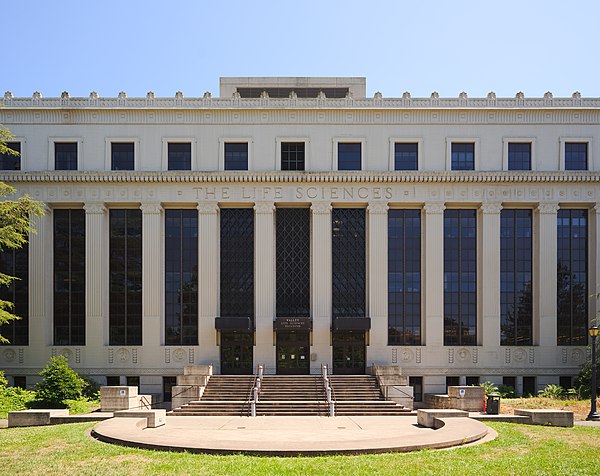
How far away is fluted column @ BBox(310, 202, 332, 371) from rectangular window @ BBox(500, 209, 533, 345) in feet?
38.3

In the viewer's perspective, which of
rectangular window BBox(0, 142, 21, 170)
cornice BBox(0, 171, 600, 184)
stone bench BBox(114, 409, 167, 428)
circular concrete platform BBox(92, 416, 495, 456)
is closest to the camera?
circular concrete platform BBox(92, 416, 495, 456)

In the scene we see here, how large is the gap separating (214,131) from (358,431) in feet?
78.2

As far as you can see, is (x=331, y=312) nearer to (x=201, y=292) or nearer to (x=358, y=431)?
(x=201, y=292)

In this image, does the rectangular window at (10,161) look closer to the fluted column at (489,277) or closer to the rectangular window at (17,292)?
the rectangular window at (17,292)

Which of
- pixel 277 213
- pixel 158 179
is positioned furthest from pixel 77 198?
pixel 277 213

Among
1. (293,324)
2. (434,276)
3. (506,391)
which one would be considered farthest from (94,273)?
(506,391)

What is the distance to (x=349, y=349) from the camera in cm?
4141

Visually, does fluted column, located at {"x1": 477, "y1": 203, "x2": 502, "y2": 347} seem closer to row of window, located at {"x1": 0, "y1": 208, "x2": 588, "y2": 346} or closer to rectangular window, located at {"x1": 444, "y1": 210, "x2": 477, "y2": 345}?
rectangular window, located at {"x1": 444, "y1": 210, "x2": 477, "y2": 345}

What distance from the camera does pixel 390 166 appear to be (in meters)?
41.9

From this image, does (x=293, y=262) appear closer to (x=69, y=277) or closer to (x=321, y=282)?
(x=321, y=282)

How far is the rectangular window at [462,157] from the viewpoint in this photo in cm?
4225

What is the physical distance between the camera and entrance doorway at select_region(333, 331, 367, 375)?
135 ft

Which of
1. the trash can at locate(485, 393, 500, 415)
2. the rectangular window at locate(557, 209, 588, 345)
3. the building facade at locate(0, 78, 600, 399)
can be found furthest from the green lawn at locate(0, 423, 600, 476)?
the rectangular window at locate(557, 209, 588, 345)

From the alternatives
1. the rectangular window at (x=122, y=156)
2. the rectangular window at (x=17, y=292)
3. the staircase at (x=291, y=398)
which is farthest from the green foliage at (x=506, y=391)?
the rectangular window at (x=17, y=292)
